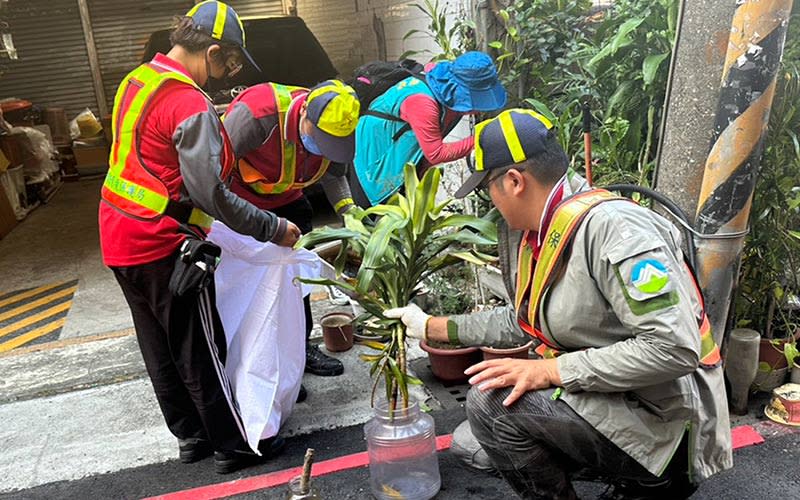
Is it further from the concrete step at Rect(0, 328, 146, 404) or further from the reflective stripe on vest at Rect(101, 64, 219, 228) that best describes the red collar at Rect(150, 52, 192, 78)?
the concrete step at Rect(0, 328, 146, 404)

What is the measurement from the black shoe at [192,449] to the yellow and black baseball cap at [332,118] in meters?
1.47

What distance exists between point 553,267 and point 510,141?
0.39 meters

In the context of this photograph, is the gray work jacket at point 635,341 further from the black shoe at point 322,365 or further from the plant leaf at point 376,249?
the black shoe at point 322,365

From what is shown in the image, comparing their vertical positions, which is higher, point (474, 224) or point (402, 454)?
point (474, 224)

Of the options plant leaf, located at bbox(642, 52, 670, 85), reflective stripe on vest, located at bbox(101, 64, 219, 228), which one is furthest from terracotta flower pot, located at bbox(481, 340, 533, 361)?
reflective stripe on vest, located at bbox(101, 64, 219, 228)

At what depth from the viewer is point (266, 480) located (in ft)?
9.43

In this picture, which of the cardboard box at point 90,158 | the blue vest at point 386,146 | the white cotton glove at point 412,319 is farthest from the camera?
the cardboard box at point 90,158

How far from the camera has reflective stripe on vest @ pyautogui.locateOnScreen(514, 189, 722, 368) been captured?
188 centimetres

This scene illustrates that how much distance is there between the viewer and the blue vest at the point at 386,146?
3.75 meters

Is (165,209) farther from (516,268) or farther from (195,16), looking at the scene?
(516,268)

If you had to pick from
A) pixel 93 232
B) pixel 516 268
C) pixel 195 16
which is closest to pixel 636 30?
pixel 516 268

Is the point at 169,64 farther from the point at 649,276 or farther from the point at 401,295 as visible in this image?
the point at 649,276

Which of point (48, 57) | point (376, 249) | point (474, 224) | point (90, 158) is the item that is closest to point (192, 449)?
point (376, 249)

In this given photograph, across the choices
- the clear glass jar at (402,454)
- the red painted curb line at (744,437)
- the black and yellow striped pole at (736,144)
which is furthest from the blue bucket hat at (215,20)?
the red painted curb line at (744,437)
